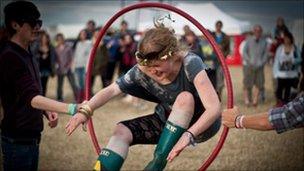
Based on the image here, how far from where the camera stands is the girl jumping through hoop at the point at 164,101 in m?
3.47

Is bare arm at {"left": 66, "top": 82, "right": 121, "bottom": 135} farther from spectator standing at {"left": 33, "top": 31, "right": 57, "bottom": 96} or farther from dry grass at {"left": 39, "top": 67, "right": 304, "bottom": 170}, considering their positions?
spectator standing at {"left": 33, "top": 31, "right": 57, "bottom": 96}

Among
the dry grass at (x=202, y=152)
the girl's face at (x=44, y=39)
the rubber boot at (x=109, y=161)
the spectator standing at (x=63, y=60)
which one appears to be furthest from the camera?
the spectator standing at (x=63, y=60)

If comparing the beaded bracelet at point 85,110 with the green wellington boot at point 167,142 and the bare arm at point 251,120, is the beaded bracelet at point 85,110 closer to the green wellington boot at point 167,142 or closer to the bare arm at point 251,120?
the green wellington boot at point 167,142

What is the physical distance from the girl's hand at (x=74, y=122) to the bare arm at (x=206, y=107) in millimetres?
927

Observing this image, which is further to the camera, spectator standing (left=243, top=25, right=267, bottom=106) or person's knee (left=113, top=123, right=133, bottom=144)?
spectator standing (left=243, top=25, right=267, bottom=106)

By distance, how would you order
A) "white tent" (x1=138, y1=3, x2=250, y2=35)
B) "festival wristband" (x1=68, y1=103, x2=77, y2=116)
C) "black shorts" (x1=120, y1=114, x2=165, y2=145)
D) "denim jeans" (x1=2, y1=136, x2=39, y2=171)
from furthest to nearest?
"white tent" (x1=138, y1=3, x2=250, y2=35) → "black shorts" (x1=120, y1=114, x2=165, y2=145) → "denim jeans" (x1=2, y1=136, x2=39, y2=171) → "festival wristband" (x1=68, y1=103, x2=77, y2=116)

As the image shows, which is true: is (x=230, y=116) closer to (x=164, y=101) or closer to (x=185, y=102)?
(x=185, y=102)

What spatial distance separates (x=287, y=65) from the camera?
1082 centimetres

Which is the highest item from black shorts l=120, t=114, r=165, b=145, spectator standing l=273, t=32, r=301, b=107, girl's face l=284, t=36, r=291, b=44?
black shorts l=120, t=114, r=165, b=145

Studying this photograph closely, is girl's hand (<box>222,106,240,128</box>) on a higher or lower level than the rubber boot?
higher

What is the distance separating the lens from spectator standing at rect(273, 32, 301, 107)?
10.7 meters

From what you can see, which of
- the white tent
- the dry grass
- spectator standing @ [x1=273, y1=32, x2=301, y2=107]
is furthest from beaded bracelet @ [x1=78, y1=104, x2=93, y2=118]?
the white tent

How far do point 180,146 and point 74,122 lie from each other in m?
0.92

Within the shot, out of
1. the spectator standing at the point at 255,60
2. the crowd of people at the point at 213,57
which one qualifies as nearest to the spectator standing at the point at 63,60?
the crowd of people at the point at 213,57
